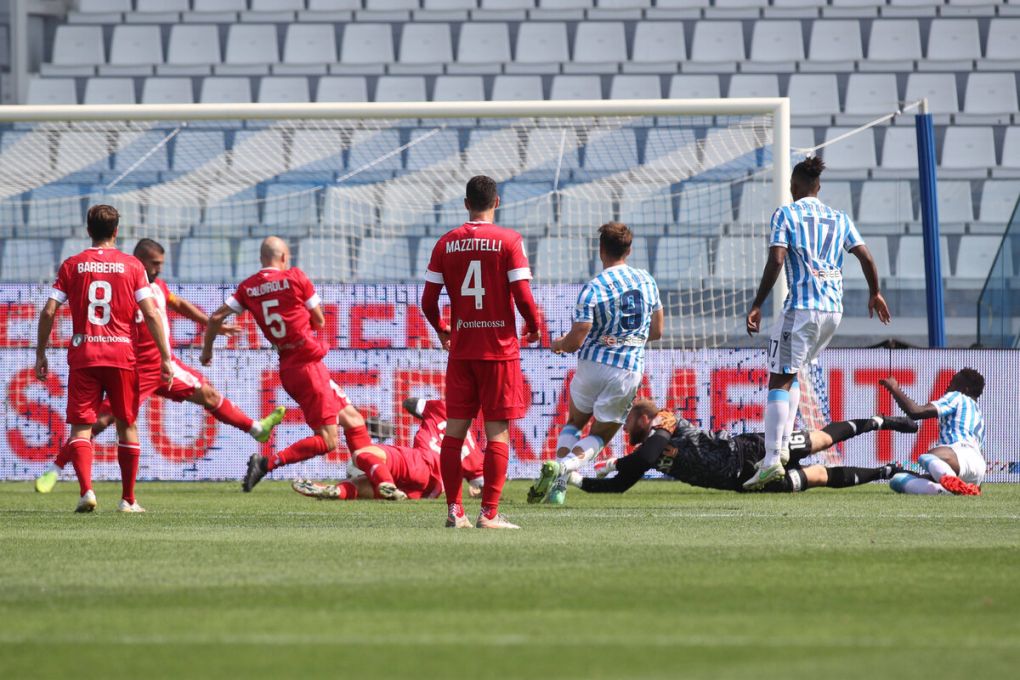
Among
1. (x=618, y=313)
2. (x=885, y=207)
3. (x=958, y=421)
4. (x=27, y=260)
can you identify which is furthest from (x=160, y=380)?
(x=885, y=207)

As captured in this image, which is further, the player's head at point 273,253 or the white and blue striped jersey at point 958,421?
the white and blue striped jersey at point 958,421

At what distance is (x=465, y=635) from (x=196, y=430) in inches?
388

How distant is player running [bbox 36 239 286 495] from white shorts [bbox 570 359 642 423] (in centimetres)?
275

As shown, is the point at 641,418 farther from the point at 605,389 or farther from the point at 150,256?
the point at 150,256

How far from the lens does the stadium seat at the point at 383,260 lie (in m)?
16.1

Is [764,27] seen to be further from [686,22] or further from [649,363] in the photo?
[649,363]

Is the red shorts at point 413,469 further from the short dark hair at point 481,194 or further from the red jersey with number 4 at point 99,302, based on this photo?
the short dark hair at point 481,194

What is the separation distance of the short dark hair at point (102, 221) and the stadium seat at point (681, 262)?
748cm

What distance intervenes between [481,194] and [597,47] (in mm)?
14754

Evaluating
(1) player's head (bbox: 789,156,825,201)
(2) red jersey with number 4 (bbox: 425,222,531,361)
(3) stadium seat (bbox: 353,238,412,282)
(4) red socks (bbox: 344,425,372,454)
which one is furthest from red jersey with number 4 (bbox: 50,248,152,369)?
(3) stadium seat (bbox: 353,238,412,282)

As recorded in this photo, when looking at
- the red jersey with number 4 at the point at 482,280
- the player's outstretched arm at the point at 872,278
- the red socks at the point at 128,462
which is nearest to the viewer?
the red jersey with number 4 at the point at 482,280

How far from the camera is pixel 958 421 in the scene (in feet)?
36.0

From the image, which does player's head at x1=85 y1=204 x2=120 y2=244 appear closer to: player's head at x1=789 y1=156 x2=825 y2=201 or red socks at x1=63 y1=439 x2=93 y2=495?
red socks at x1=63 y1=439 x2=93 y2=495

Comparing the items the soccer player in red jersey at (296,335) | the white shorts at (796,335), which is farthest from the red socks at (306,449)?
the white shorts at (796,335)
